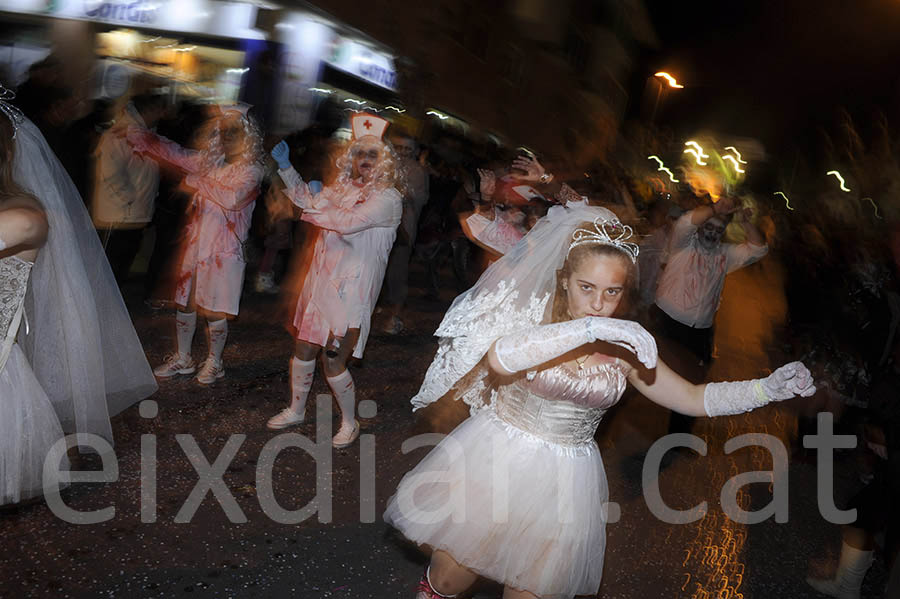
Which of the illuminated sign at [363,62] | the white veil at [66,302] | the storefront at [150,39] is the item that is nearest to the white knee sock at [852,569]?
the white veil at [66,302]

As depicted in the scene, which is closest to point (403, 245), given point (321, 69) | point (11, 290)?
point (11, 290)

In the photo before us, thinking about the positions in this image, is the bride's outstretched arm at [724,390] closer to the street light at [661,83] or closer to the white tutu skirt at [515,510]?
the white tutu skirt at [515,510]

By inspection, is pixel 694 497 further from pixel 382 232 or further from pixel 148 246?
pixel 148 246

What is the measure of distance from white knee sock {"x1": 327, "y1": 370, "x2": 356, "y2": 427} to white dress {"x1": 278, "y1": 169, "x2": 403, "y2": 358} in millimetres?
188

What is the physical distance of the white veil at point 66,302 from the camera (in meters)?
3.53

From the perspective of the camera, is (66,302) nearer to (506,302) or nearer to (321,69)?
(506,302)

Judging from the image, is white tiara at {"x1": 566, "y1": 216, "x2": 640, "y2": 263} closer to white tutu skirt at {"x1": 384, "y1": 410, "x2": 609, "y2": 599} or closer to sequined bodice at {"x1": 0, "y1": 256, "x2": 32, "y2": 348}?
white tutu skirt at {"x1": 384, "y1": 410, "x2": 609, "y2": 599}

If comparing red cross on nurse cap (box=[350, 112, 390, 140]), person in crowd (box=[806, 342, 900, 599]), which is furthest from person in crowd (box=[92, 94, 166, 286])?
person in crowd (box=[806, 342, 900, 599])

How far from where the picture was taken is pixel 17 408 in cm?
338

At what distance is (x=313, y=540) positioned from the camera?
3.92m

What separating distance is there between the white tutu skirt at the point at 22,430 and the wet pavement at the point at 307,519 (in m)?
0.23

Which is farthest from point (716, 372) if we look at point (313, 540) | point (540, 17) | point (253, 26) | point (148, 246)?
point (540, 17)

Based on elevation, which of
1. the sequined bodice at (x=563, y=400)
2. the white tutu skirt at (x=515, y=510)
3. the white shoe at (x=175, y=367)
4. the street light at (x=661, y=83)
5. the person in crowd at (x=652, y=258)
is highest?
the street light at (x=661, y=83)

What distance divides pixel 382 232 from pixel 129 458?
7.07ft
